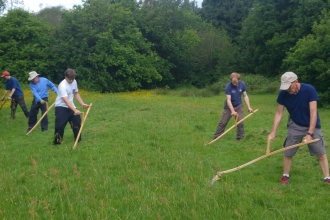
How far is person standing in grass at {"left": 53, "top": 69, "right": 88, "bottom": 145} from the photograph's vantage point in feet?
33.9

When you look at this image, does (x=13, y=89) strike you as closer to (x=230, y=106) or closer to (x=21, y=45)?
(x=230, y=106)

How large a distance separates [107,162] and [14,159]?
7.53 ft

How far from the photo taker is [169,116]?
17.0 m

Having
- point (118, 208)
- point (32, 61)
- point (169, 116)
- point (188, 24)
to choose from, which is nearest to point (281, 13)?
point (188, 24)

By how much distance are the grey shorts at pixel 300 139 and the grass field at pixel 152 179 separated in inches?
20.4

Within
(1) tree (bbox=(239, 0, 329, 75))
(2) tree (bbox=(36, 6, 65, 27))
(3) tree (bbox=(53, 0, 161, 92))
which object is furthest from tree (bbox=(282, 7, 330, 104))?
(2) tree (bbox=(36, 6, 65, 27))

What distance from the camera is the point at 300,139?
23.5 ft

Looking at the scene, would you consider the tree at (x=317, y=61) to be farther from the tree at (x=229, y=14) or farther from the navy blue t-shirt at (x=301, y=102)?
the tree at (x=229, y=14)

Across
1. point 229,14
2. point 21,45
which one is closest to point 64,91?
point 21,45

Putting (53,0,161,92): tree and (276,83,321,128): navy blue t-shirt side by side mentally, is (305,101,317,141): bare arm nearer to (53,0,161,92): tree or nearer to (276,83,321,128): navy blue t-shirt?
(276,83,321,128): navy blue t-shirt

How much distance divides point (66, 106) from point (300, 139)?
19.6 ft

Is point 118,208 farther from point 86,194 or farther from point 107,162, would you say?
point 107,162

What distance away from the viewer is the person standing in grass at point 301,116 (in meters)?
6.81

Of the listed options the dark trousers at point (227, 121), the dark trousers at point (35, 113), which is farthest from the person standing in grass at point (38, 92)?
the dark trousers at point (227, 121)
